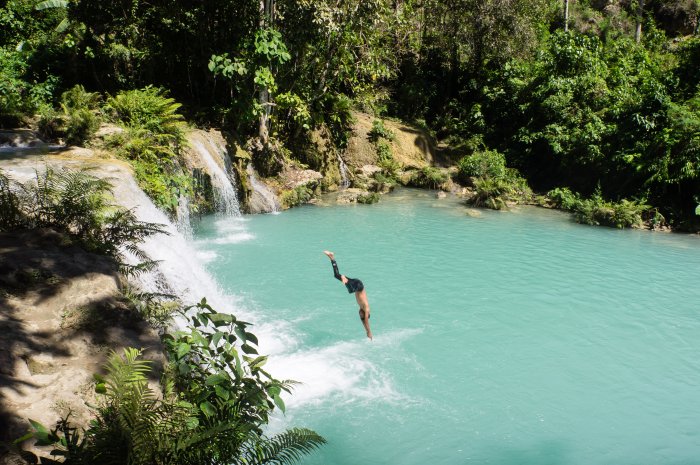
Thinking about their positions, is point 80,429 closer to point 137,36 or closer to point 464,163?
point 137,36

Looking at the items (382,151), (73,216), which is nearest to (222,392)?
(73,216)

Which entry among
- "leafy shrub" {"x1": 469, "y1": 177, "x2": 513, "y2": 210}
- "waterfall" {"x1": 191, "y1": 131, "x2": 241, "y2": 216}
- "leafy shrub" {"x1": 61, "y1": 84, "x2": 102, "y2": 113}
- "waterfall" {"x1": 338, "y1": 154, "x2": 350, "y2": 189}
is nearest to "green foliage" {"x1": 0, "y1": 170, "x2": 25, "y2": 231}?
"leafy shrub" {"x1": 61, "y1": 84, "x2": 102, "y2": 113}

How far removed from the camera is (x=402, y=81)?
85.1 ft

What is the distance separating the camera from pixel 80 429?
11.6ft

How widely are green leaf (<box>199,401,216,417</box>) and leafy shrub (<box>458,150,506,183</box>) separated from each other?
17.2 m

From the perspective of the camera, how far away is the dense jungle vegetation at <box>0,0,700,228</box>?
15195 mm

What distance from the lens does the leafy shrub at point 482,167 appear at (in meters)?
19.5

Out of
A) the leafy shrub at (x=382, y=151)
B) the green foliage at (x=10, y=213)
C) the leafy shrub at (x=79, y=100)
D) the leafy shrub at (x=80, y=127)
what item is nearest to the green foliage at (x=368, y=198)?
the leafy shrub at (x=382, y=151)

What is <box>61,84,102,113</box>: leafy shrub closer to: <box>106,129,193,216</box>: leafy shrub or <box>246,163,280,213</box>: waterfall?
<box>106,129,193,216</box>: leafy shrub

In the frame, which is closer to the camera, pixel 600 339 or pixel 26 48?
pixel 600 339

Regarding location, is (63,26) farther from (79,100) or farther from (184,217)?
(184,217)

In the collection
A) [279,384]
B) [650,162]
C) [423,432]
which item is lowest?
[423,432]

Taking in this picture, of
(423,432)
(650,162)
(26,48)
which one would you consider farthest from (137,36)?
(650,162)

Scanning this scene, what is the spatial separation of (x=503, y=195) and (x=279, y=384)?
15801 millimetres
